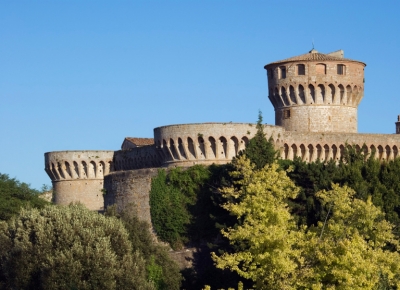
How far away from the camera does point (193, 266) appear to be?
197 ft

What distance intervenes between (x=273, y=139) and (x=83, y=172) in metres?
16.6

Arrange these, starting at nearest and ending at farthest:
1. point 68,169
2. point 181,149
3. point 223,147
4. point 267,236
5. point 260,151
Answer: point 267,236, point 260,151, point 223,147, point 181,149, point 68,169

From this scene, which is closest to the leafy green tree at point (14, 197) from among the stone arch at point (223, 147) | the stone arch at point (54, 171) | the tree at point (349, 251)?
the stone arch at point (54, 171)

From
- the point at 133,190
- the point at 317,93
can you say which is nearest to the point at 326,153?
the point at 317,93

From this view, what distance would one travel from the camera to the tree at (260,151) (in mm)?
58250

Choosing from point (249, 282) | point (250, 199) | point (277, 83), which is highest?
point (277, 83)

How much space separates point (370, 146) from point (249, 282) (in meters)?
17.1

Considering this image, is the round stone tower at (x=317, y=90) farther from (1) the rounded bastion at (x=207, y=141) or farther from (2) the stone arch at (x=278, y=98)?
(1) the rounded bastion at (x=207, y=141)

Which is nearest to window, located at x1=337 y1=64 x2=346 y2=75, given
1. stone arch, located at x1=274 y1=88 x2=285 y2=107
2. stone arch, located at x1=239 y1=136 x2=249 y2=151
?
stone arch, located at x1=274 y1=88 x2=285 y2=107

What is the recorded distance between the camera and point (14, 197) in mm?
70688

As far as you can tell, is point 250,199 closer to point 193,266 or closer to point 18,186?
point 193,266

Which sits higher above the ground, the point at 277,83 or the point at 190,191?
the point at 277,83

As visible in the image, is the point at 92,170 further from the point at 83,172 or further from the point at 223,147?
the point at 223,147

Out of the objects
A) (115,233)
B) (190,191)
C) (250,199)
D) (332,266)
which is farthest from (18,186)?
(332,266)
